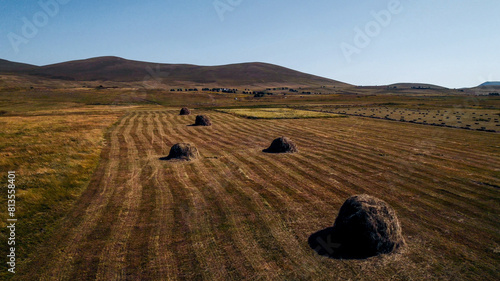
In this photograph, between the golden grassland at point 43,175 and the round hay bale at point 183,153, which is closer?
the golden grassland at point 43,175

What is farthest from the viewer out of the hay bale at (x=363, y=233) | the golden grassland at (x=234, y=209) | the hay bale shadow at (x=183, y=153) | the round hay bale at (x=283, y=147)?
the round hay bale at (x=283, y=147)

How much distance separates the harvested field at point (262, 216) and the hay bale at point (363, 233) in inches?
18.2

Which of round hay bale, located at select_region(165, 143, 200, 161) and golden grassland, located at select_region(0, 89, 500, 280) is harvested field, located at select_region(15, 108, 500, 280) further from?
round hay bale, located at select_region(165, 143, 200, 161)

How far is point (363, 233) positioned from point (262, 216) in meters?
5.30

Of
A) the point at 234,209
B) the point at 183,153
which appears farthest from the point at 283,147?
the point at 234,209

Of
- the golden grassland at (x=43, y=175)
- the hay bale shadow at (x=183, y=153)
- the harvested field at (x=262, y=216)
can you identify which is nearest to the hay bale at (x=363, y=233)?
the harvested field at (x=262, y=216)

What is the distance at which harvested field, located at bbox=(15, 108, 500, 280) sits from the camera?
10406mm

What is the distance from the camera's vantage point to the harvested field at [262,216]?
1041 cm

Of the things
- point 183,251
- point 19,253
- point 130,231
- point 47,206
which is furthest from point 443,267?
point 47,206

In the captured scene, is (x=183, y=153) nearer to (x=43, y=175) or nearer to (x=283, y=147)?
(x=283, y=147)

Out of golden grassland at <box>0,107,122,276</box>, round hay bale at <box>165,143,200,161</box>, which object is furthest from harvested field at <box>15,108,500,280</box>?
round hay bale at <box>165,143,200,161</box>

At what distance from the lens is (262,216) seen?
1455cm

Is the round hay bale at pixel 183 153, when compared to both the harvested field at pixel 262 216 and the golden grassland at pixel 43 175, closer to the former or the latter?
the harvested field at pixel 262 216

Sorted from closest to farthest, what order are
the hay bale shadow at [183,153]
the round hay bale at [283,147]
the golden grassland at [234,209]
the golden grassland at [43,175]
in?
the golden grassland at [234,209], the golden grassland at [43,175], the hay bale shadow at [183,153], the round hay bale at [283,147]
